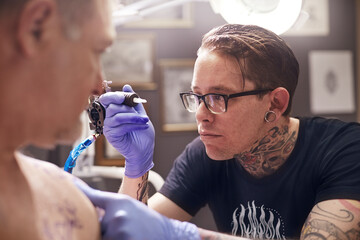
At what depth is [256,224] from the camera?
1.45m

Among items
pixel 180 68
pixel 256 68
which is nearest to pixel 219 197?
pixel 256 68

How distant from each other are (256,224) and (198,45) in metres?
1.68

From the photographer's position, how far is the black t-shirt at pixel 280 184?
52.0 inches

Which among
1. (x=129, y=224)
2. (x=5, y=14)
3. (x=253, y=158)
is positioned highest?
(x=5, y=14)

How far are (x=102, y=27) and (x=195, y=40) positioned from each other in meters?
2.30

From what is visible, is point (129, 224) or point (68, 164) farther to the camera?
point (68, 164)

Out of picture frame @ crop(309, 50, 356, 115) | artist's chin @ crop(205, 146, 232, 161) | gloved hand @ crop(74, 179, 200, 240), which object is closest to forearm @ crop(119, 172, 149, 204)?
artist's chin @ crop(205, 146, 232, 161)

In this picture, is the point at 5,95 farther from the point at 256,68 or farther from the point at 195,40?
the point at 195,40

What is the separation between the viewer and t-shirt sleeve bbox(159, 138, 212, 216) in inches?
63.4

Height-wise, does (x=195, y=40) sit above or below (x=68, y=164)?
above

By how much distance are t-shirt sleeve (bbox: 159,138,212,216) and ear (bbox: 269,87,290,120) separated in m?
0.32

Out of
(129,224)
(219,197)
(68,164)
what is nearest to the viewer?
(129,224)

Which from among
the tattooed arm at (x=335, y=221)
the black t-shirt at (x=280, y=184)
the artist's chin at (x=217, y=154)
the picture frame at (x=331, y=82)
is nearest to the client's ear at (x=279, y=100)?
the black t-shirt at (x=280, y=184)

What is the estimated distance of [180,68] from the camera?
2854mm
